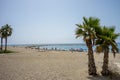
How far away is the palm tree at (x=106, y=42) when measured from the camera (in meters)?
13.4

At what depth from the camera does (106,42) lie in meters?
13.5

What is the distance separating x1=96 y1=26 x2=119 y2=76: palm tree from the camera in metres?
13.4

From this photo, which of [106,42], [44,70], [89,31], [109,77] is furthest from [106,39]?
[44,70]

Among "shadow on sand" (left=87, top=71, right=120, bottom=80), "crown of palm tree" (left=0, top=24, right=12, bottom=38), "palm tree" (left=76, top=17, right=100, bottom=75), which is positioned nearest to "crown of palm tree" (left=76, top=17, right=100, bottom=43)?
"palm tree" (left=76, top=17, right=100, bottom=75)

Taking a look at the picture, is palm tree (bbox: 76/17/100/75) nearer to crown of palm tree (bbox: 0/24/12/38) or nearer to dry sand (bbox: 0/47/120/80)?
dry sand (bbox: 0/47/120/80)

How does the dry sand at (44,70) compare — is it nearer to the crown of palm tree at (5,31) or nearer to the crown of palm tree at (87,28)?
the crown of palm tree at (87,28)

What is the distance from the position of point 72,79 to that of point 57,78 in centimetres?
116

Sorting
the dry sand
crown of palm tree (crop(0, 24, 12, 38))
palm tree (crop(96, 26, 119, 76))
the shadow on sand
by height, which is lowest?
the shadow on sand

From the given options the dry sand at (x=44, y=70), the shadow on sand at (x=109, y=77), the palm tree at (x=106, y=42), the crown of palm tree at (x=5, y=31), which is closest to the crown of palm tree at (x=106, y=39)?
the palm tree at (x=106, y=42)

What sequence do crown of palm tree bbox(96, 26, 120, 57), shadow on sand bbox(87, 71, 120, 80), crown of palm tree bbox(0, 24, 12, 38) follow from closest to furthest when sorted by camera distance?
shadow on sand bbox(87, 71, 120, 80) → crown of palm tree bbox(96, 26, 120, 57) → crown of palm tree bbox(0, 24, 12, 38)

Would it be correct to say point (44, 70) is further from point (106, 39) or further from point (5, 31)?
point (5, 31)

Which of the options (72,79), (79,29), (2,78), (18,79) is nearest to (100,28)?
(79,29)

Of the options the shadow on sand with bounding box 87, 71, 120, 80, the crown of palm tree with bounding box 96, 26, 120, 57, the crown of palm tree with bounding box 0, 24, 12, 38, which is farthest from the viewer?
the crown of palm tree with bounding box 0, 24, 12, 38

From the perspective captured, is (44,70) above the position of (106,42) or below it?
below
